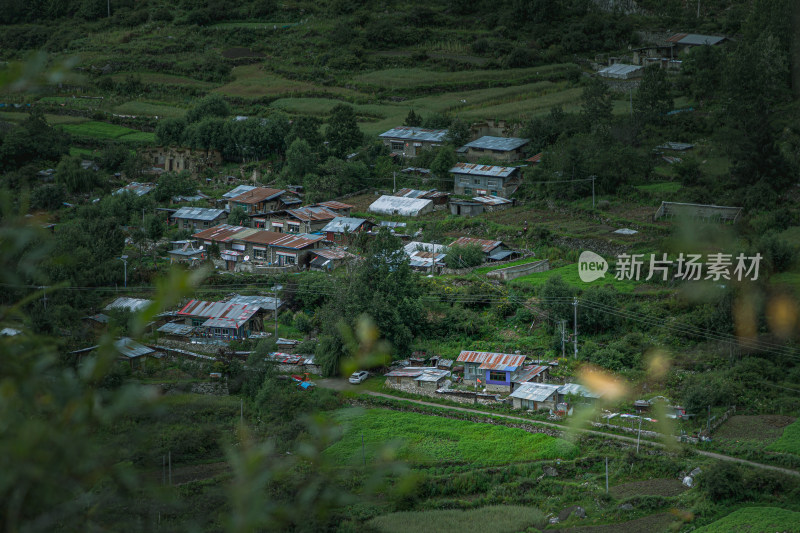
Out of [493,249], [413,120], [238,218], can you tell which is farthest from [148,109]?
[493,249]

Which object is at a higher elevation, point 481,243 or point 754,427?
point 481,243

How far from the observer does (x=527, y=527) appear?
601 centimetres

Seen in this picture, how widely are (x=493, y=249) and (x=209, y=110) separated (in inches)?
312

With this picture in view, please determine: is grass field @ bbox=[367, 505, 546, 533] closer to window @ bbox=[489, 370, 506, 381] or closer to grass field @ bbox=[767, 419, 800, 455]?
window @ bbox=[489, 370, 506, 381]

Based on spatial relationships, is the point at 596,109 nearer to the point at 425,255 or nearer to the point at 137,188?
the point at 425,255

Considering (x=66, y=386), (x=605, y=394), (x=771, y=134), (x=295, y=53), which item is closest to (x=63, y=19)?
(x=295, y=53)

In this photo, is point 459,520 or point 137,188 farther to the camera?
point 137,188

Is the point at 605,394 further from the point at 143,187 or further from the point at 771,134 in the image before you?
the point at 143,187

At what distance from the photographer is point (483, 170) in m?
13.2

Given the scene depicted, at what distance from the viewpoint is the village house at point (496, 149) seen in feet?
46.1

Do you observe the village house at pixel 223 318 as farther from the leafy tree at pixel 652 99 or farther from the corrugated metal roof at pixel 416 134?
the leafy tree at pixel 652 99

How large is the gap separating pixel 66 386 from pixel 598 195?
11798mm

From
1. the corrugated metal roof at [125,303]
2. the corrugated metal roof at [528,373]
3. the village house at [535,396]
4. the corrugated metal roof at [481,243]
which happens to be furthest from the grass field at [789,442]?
the corrugated metal roof at [125,303]

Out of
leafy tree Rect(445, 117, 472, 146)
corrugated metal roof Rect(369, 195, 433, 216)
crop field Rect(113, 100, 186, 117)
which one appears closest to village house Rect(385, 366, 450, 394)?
corrugated metal roof Rect(369, 195, 433, 216)
